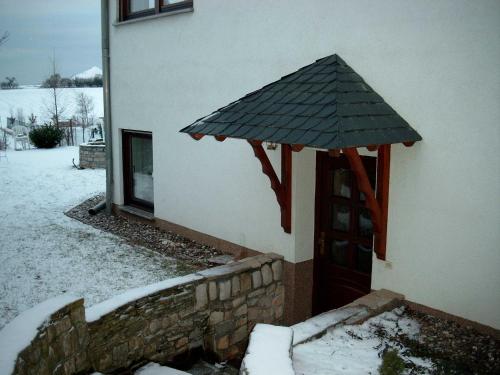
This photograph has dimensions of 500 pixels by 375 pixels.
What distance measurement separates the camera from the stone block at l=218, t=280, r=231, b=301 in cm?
550

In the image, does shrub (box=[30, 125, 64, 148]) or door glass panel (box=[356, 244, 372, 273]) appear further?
shrub (box=[30, 125, 64, 148])

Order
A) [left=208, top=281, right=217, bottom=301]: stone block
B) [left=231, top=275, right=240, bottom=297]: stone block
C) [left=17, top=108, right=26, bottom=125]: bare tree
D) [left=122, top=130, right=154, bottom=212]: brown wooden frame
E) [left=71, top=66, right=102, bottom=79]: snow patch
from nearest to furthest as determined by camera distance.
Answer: [left=208, top=281, right=217, bottom=301]: stone block
[left=231, top=275, right=240, bottom=297]: stone block
[left=122, top=130, right=154, bottom=212]: brown wooden frame
[left=17, top=108, right=26, bottom=125]: bare tree
[left=71, top=66, right=102, bottom=79]: snow patch

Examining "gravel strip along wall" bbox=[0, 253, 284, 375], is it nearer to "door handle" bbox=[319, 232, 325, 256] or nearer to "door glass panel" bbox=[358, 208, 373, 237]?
"door handle" bbox=[319, 232, 325, 256]

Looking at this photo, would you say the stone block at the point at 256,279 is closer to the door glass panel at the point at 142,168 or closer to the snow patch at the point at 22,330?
the snow patch at the point at 22,330

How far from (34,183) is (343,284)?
9742 millimetres

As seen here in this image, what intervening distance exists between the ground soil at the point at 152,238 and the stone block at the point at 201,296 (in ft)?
4.66

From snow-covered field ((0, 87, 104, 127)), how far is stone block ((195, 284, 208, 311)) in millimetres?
33733

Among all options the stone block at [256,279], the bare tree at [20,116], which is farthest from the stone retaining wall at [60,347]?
the bare tree at [20,116]

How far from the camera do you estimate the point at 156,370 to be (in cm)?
468

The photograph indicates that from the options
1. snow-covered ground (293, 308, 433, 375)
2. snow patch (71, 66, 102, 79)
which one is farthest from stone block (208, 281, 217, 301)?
snow patch (71, 66, 102, 79)

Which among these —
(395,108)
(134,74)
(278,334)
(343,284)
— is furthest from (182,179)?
(278,334)

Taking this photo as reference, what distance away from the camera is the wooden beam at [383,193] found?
497 cm

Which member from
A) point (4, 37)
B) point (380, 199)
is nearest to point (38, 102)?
point (4, 37)

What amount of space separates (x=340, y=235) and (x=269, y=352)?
2856 mm
